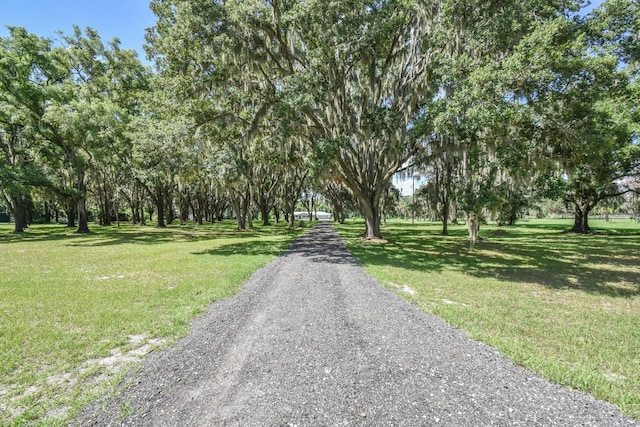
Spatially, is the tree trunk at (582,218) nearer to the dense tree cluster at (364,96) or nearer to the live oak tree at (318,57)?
the dense tree cluster at (364,96)

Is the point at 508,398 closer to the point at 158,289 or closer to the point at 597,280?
the point at 158,289

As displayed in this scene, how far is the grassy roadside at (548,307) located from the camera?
357 cm

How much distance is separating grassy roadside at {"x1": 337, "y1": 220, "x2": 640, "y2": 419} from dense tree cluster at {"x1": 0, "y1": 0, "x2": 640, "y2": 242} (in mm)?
2826

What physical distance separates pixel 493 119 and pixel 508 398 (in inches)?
279

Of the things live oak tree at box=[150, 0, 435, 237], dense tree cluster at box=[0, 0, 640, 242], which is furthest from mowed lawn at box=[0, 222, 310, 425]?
live oak tree at box=[150, 0, 435, 237]

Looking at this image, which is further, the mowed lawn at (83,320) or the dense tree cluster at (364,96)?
the dense tree cluster at (364,96)

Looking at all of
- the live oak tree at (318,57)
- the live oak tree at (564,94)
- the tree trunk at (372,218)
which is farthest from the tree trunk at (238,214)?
the live oak tree at (564,94)

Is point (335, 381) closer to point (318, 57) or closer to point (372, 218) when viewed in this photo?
point (318, 57)

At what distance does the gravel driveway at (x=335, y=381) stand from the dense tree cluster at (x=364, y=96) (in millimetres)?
6491

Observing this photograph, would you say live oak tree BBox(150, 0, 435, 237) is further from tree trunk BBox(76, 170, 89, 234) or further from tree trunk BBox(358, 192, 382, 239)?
tree trunk BBox(76, 170, 89, 234)

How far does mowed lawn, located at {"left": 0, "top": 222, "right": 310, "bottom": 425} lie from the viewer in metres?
3.12

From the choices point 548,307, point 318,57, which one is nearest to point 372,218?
point 318,57

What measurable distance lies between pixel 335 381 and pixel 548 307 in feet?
18.5

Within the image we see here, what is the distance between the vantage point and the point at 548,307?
6180mm
